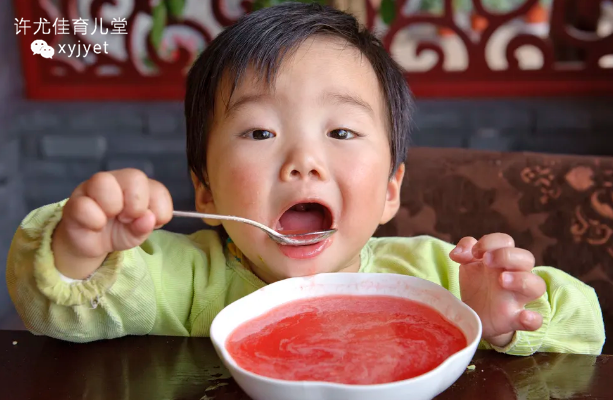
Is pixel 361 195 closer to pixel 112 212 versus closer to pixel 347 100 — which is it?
pixel 347 100

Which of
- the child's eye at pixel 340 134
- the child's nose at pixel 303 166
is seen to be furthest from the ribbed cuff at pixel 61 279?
the child's eye at pixel 340 134

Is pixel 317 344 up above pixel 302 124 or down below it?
below

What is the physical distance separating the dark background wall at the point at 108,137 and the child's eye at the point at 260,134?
156 centimetres

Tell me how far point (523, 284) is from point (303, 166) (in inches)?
15.2

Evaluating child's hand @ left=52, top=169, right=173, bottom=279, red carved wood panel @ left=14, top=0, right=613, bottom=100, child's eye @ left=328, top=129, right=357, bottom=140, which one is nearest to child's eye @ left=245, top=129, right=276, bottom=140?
child's eye @ left=328, top=129, right=357, bottom=140

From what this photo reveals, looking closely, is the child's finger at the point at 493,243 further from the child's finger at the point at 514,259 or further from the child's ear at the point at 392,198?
the child's ear at the point at 392,198

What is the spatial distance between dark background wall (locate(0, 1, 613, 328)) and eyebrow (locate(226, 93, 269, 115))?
1.54 metres

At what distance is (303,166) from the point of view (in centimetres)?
106

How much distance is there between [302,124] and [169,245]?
0.37 meters

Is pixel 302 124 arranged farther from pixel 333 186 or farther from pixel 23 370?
pixel 23 370

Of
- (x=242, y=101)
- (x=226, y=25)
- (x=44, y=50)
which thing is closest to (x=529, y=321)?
(x=242, y=101)

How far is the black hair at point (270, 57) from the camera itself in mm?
1184

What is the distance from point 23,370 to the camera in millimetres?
882

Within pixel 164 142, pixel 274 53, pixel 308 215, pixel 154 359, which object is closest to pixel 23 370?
pixel 154 359
